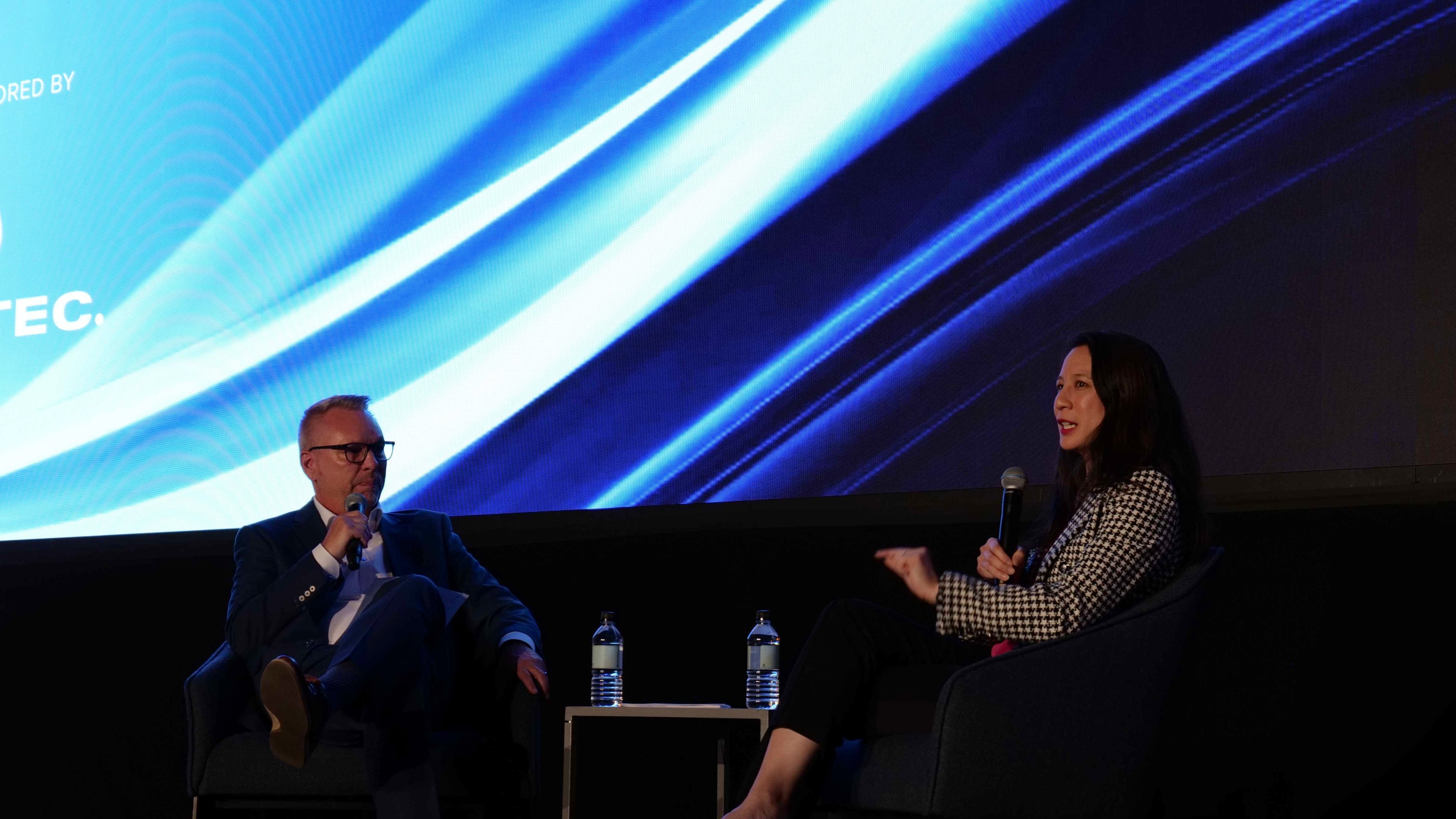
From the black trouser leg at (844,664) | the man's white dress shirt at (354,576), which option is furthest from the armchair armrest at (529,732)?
the black trouser leg at (844,664)

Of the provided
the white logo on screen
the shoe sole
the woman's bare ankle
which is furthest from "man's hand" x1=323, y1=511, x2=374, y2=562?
the white logo on screen

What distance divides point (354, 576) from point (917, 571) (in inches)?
55.3

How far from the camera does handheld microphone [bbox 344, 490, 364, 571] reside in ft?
9.27

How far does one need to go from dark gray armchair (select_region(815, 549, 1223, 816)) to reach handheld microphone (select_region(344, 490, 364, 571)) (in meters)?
1.18

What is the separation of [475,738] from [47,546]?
78.8 inches

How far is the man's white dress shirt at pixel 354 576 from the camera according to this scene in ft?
9.32

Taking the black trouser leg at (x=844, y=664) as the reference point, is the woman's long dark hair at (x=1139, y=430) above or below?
above

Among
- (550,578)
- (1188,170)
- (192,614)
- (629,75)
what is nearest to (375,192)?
(629,75)

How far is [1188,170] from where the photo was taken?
2898 millimetres

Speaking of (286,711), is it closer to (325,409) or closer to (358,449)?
(358,449)

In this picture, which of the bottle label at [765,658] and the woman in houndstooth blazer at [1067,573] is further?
the bottle label at [765,658]

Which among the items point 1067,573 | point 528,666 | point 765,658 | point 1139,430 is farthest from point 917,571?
point 765,658

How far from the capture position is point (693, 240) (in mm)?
3406

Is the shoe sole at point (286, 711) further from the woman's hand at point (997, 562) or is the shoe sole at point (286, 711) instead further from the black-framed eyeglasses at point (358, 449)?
the woman's hand at point (997, 562)
